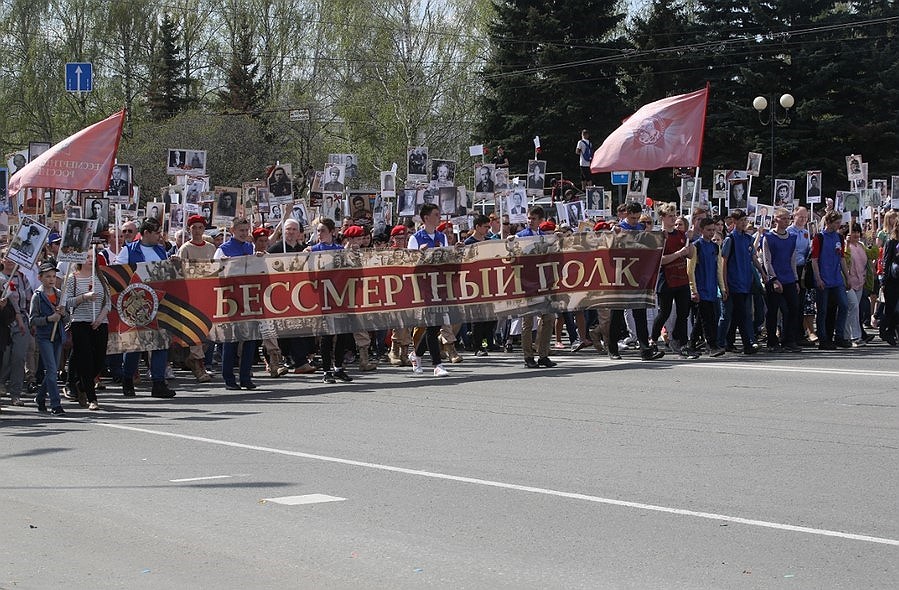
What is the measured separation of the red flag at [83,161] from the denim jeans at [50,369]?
346 cm

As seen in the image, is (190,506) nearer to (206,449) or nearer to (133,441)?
(206,449)

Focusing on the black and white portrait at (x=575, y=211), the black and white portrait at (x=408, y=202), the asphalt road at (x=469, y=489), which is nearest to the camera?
the asphalt road at (x=469, y=489)

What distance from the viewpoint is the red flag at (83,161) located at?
1722cm

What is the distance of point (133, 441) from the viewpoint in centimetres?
1159

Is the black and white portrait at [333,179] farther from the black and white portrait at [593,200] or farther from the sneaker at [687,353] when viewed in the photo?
the sneaker at [687,353]

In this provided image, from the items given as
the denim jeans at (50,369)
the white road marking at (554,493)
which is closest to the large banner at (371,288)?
the denim jeans at (50,369)

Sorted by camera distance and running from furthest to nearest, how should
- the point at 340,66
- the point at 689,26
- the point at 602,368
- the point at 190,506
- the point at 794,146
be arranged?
the point at 340,66
the point at 689,26
the point at 794,146
the point at 602,368
the point at 190,506

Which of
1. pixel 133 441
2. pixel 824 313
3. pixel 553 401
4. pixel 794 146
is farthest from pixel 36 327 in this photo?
pixel 794 146

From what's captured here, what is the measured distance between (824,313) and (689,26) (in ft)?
144

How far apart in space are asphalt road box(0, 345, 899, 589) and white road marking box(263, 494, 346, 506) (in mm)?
26

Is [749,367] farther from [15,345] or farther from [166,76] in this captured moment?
[166,76]

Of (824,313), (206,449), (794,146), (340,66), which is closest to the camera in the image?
(206,449)

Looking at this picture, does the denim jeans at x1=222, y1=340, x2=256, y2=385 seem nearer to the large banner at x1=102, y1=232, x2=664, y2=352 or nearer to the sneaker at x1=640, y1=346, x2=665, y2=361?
the large banner at x1=102, y1=232, x2=664, y2=352

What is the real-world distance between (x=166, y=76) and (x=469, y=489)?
59.2 m
